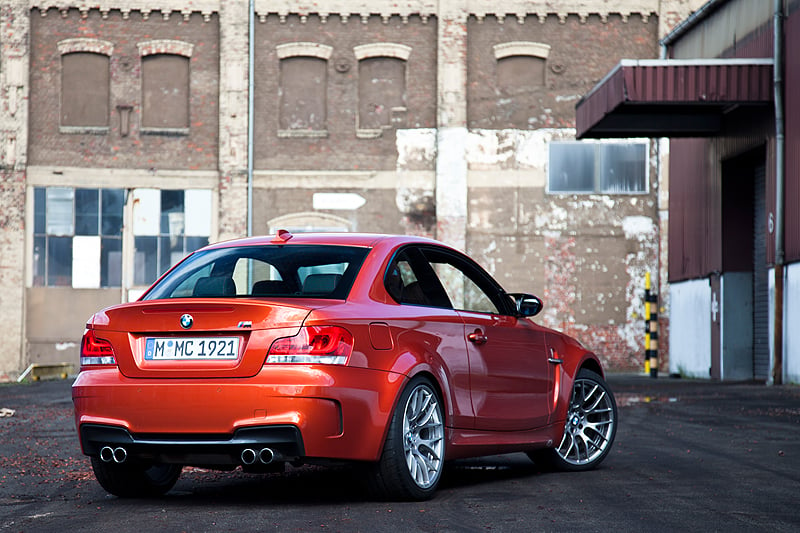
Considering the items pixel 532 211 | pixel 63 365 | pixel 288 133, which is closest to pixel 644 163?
pixel 532 211

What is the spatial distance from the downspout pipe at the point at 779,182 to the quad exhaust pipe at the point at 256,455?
1475cm

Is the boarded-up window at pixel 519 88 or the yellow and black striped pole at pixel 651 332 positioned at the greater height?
the boarded-up window at pixel 519 88

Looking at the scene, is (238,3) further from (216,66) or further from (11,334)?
(11,334)

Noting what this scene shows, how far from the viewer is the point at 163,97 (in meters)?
31.5

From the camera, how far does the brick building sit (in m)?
31.0

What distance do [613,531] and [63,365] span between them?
2455 centimetres

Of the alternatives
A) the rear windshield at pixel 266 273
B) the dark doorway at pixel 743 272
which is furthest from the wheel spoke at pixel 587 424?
the dark doorway at pixel 743 272

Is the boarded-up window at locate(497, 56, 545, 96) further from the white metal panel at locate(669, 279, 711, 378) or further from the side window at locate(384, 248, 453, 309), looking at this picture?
the side window at locate(384, 248, 453, 309)

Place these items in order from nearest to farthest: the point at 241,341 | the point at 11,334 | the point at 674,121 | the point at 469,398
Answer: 1. the point at 241,341
2. the point at 469,398
3. the point at 674,121
4. the point at 11,334

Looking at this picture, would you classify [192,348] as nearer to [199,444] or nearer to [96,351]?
[199,444]

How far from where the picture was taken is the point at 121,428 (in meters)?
6.22

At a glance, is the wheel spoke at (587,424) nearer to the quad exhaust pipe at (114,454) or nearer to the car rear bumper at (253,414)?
the car rear bumper at (253,414)

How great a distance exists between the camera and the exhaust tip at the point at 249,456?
19.6ft

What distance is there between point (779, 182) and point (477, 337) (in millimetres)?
13404
